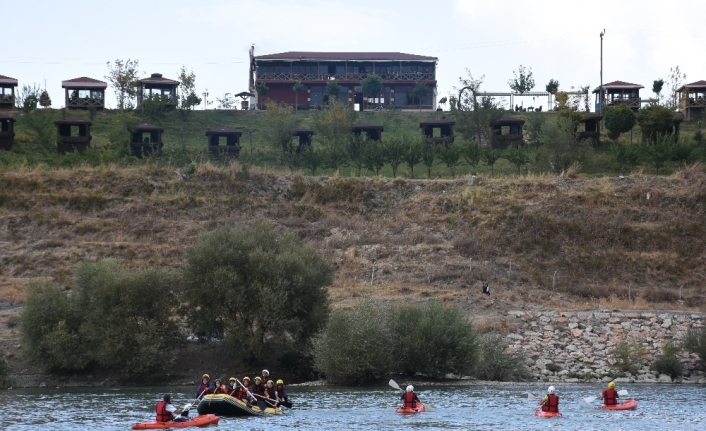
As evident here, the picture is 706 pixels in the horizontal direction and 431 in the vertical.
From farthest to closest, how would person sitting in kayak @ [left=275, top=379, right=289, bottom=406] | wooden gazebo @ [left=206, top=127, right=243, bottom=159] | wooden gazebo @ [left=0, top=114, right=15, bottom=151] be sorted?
1. wooden gazebo @ [left=206, top=127, right=243, bottom=159]
2. wooden gazebo @ [left=0, top=114, right=15, bottom=151]
3. person sitting in kayak @ [left=275, top=379, right=289, bottom=406]

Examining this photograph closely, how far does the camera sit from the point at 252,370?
161 feet

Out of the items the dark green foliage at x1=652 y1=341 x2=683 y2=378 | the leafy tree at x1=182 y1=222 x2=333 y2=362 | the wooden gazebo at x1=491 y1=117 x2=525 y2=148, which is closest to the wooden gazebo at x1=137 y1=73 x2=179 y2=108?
the wooden gazebo at x1=491 y1=117 x2=525 y2=148

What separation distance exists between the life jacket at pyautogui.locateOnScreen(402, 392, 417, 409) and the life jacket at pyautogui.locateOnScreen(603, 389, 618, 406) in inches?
295

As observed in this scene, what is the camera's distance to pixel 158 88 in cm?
11238

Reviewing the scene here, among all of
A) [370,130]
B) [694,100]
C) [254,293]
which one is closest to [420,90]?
[370,130]

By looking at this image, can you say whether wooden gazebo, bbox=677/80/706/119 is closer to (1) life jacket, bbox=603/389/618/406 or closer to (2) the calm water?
(2) the calm water

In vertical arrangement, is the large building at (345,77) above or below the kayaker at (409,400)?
above

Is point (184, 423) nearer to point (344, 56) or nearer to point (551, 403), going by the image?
point (551, 403)

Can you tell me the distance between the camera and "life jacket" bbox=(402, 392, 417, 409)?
3800cm

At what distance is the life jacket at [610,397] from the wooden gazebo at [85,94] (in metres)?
77.2

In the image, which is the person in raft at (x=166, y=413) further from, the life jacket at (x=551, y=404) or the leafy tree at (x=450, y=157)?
the leafy tree at (x=450, y=157)

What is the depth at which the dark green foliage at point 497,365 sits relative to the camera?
157ft

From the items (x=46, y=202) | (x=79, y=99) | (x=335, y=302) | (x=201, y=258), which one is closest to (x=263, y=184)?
(x=46, y=202)

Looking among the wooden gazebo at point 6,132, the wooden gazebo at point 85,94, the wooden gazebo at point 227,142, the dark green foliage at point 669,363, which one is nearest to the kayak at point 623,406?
the dark green foliage at point 669,363
